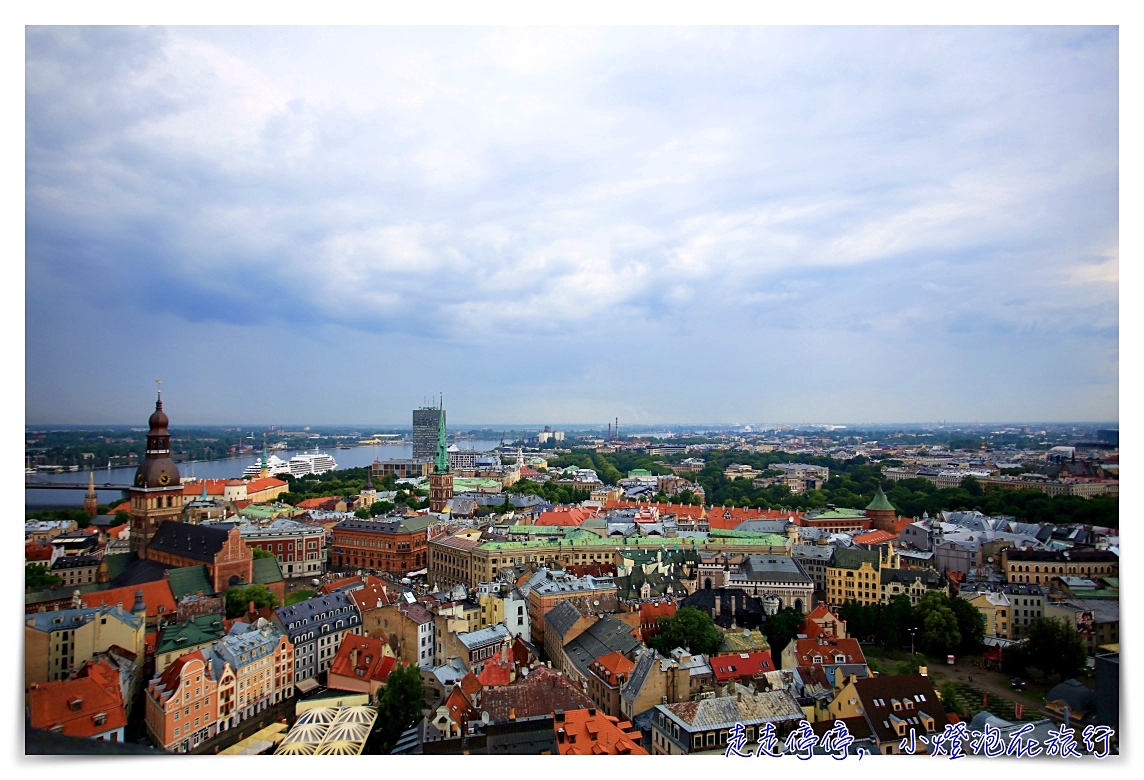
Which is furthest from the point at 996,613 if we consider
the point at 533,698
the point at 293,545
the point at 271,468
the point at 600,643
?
the point at 271,468

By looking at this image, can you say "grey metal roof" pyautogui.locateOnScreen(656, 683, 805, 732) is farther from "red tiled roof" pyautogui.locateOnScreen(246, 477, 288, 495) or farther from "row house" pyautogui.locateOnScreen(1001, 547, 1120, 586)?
"red tiled roof" pyautogui.locateOnScreen(246, 477, 288, 495)

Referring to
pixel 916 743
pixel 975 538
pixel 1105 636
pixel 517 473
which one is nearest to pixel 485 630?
pixel 916 743

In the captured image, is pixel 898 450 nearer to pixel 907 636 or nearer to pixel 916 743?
pixel 907 636

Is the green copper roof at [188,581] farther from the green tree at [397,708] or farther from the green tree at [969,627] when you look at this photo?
the green tree at [969,627]

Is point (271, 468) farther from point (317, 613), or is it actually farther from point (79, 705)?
point (79, 705)

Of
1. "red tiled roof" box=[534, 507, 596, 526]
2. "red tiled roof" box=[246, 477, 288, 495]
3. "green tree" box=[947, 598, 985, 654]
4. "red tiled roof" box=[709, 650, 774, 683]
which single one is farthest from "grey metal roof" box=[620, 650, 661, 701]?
"red tiled roof" box=[246, 477, 288, 495]
